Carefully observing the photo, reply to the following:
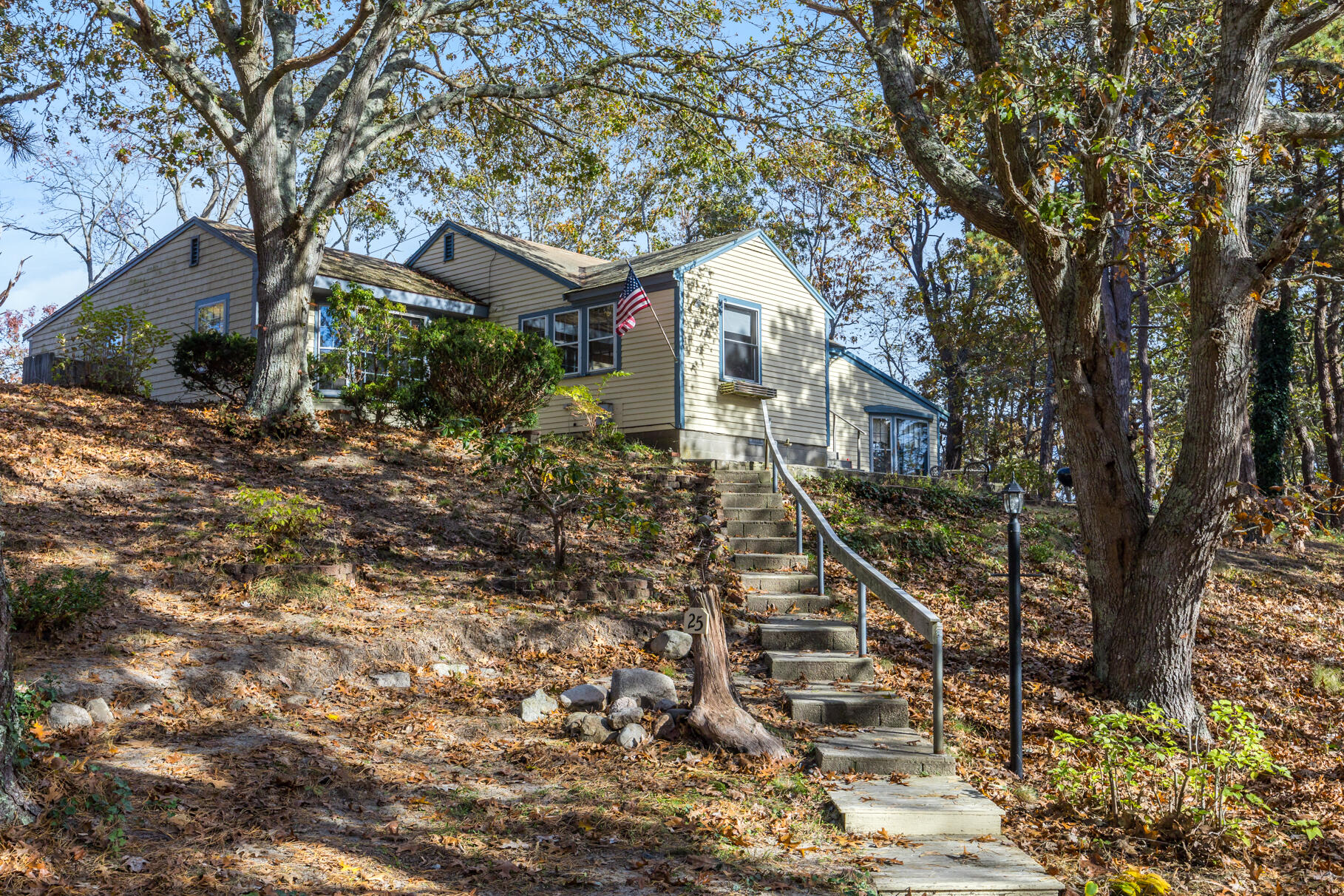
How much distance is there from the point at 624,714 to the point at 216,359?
35.9 ft

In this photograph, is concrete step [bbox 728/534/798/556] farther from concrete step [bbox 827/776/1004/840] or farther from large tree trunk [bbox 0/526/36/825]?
large tree trunk [bbox 0/526/36/825]

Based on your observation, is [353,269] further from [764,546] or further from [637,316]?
[764,546]

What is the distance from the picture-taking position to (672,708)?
6.95m

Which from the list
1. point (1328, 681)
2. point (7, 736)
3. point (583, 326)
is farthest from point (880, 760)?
point (583, 326)

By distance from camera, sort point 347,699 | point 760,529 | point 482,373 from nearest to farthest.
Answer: point 347,699
point 760,529
point 482,373

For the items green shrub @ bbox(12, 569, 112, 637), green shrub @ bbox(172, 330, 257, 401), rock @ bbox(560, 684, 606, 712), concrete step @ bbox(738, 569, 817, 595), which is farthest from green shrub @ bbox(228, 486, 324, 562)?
green shrub @ bbox(172, 330, 257, 401)

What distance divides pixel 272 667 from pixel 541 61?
11.3 m

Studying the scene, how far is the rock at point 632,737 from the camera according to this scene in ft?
21.3

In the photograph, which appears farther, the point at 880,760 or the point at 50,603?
the point at 50,603

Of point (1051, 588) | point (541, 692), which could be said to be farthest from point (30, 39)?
point (1051, 588)

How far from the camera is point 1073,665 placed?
955cm

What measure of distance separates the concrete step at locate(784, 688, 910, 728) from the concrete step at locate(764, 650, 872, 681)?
0.75 m

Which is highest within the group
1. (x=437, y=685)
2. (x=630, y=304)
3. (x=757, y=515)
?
(x=630, y=304)

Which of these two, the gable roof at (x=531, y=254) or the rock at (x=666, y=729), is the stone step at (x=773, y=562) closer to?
the rock at (x=666, y=729)
